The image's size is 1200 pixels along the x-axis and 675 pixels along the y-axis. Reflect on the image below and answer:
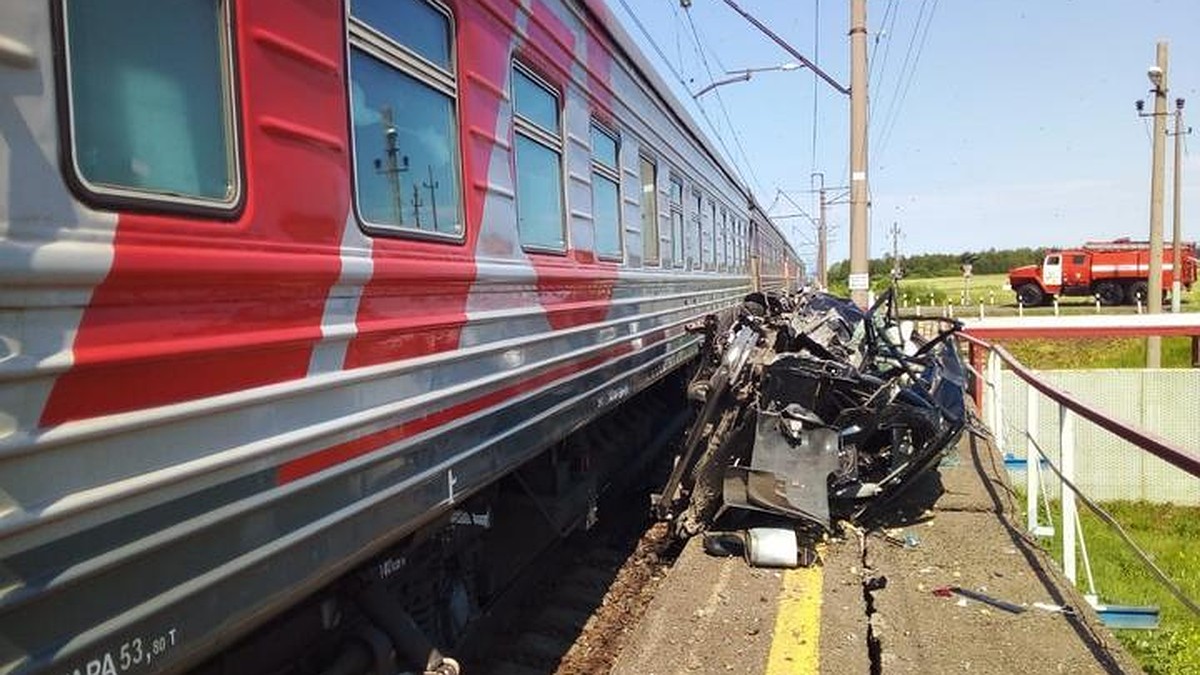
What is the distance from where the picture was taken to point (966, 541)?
5102 mm

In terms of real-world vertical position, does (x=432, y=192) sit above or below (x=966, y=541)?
above

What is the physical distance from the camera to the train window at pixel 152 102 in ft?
5.86

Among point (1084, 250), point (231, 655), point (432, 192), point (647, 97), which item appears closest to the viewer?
point (231, 655)

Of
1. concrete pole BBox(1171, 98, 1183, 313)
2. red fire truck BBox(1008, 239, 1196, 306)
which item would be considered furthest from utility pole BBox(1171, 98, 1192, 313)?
red fire truck BBox(1008, 239, 1196, 306)

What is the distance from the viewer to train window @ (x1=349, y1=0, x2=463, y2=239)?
2.78m

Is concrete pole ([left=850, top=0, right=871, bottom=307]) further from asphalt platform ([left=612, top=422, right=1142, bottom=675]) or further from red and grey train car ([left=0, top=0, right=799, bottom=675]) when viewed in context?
red and grey train car ([left=0, top=0, right=799, bottom=675])

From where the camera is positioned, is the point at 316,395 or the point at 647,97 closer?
the point at 316,395

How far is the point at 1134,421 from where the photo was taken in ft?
38.3

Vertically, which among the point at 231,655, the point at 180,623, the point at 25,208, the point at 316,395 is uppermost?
the point at 25,208

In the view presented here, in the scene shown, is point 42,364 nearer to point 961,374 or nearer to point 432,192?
point 432,192

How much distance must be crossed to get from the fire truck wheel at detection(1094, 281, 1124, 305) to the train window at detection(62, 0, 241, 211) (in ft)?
156

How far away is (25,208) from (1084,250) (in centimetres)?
4813

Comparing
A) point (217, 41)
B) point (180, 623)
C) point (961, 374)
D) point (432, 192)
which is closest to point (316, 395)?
point (180, 623)

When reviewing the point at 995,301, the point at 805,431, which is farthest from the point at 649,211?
the point at 995,301
